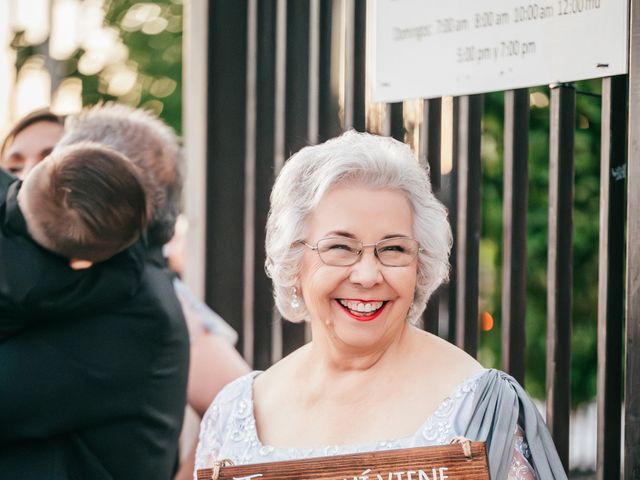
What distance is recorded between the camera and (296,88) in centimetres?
391

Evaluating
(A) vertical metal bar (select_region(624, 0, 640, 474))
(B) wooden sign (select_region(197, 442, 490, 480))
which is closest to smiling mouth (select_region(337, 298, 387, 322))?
(B) wooden sign (select_region(197, 442, 490, 480))

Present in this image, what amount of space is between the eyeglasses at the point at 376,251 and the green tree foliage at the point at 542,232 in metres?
2.01

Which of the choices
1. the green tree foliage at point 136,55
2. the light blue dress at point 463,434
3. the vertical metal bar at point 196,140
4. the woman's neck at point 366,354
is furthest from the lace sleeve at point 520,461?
the green tree foliage at point 136,55

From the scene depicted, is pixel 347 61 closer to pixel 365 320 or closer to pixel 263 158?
pixel 263 158

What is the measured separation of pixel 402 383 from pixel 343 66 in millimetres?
1611

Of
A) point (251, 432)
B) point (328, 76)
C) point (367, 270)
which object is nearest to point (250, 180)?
point (328, 76)

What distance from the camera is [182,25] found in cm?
1001

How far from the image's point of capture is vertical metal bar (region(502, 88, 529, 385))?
3016 mm

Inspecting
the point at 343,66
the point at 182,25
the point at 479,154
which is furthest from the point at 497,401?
the point at 182,25

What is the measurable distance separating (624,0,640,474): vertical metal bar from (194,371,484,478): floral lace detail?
19.8 inches

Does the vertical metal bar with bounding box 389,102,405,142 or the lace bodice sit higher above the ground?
the vertical metal bar with bounding box 389,102,405,142

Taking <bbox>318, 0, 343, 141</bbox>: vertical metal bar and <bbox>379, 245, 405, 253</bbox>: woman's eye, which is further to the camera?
<bbox>318, 0, 343, 141</bbox>: vertical metal bar

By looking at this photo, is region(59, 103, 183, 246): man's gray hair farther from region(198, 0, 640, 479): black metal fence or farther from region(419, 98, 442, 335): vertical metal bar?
region(419, 98, 442, 335): vertical metal bar

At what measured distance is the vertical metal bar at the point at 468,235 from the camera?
3146mm
